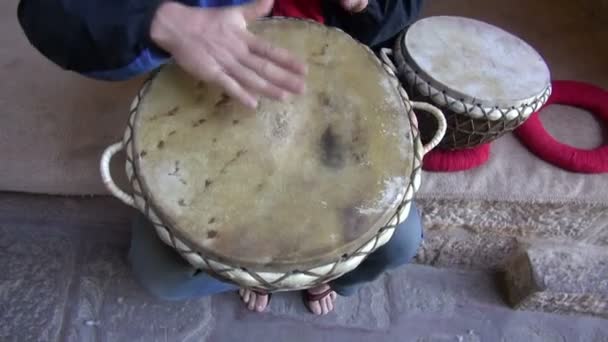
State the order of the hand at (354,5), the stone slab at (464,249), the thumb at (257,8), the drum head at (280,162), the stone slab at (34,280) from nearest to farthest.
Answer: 1. the drum head at (280,162)
2. the thumb at (257,8)
3. the hand at (354,5)
4. the stone slab at (34,280)
5. the stone slab at (464,249)

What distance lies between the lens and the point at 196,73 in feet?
2.54

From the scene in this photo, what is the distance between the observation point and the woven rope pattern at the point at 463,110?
99cm

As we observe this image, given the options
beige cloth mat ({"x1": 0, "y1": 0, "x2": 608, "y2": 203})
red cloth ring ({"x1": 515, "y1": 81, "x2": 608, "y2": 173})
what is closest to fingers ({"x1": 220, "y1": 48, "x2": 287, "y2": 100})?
beige cloth mat ({"x1": 0, "y1": 0, "x2": 608, "y2": 203})

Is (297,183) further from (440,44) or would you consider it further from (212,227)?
(440,44)

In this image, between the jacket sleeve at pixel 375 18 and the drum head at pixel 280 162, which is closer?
the drum head at pixel 280 162

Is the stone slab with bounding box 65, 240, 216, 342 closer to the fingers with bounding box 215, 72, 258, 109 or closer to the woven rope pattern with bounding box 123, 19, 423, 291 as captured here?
the woven rope pattern with bounding box 123, 19, 423, 291

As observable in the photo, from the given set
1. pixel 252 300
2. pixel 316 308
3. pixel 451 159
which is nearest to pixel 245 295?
pixel 252 300

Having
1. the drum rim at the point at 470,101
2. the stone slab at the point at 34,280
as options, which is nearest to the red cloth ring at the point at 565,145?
the drum rim at the point at 470,101

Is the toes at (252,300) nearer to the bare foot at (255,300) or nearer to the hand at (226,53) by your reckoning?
the bare foot at (255,300)

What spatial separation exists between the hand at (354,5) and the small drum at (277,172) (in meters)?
0.16

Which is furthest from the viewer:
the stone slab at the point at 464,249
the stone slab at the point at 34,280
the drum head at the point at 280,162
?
the stone slab at the point at 464,249

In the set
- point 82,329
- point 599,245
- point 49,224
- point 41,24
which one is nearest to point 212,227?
point 41,24

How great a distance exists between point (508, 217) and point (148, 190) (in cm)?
85

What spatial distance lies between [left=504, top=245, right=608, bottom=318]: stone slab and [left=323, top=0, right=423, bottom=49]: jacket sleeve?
0.61m
